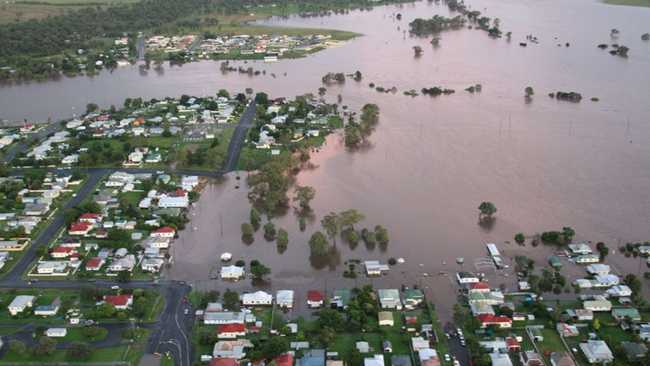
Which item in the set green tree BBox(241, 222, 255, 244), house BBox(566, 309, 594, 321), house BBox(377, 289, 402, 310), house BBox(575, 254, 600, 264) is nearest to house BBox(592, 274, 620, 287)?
house BBox(575, 254, 600, 264)

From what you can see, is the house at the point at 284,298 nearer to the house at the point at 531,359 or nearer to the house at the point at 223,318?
the house at the point at 223,318

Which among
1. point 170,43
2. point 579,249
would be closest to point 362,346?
point 579,249

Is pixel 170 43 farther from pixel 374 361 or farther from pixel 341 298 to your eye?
pixel 374 361

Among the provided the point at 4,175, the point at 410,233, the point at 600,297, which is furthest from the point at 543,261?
the point at 4,175

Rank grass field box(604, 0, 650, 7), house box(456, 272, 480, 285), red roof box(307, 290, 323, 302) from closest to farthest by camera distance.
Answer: red roof box(307, 290, 323, 302)
house box(456, 272, 480, 285)
grass field box(604, 0, 650, 7)

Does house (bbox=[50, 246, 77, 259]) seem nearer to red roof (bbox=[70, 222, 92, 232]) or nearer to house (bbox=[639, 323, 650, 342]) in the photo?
red roof (bbox=[70, 222, 92, 232])

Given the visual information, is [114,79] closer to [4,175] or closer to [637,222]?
[4,175]

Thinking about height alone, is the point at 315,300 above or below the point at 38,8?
below
